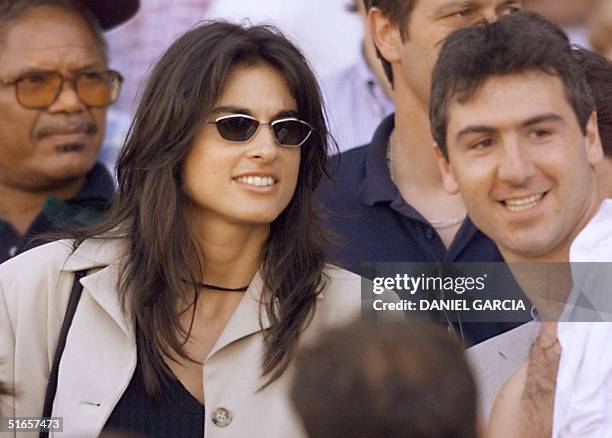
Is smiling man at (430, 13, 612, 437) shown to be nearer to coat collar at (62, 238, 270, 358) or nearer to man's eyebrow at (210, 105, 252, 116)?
man's eyebrow at (210, 105, 252, 116)

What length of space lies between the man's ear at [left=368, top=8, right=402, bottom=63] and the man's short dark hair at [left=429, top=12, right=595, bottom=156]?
27.9 inches

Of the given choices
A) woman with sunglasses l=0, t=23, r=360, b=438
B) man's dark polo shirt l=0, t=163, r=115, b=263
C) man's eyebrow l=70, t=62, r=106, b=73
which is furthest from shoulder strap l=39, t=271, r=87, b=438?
man's eyebrow l=70, t=62, r=106, b=73

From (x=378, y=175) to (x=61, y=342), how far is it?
1164 mm

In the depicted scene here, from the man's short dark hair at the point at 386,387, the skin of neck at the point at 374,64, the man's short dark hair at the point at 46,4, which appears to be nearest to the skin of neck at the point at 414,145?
the skin of neck at the point at 374,64

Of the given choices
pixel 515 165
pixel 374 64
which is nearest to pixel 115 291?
pixel 515 165

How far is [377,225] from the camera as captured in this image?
3855mm

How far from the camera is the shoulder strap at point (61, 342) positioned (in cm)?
312

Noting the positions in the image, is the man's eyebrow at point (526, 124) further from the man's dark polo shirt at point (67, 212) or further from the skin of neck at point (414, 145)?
the man's dark polo shirt at point (67, 212)

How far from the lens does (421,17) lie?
396 centimetres

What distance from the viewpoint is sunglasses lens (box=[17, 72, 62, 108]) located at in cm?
428

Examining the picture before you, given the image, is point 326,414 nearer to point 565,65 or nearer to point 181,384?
point 181,384

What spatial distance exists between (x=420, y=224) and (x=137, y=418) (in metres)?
1.11

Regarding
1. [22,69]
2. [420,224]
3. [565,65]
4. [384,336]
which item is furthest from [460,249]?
[384,336]

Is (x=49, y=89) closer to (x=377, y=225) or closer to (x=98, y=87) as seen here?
(x=98, y=87)
